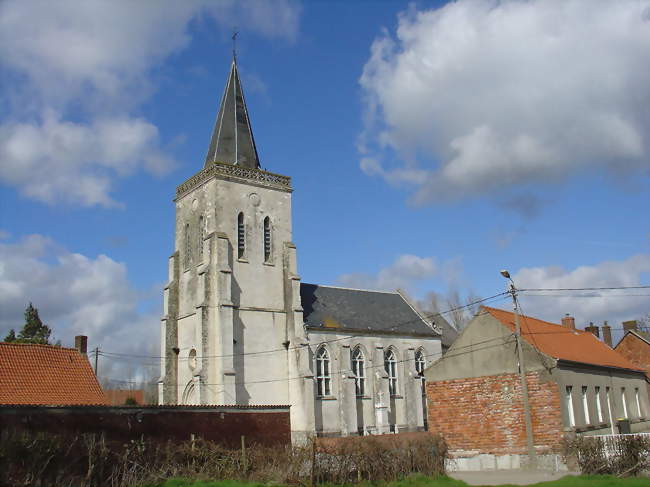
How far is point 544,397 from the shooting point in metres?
22.6

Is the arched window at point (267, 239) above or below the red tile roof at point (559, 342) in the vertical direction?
above

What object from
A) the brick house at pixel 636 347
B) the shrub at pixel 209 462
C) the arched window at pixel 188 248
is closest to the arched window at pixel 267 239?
the arched window at pixel 188 248

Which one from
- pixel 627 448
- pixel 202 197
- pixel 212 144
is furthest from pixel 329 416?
pixel 627 448

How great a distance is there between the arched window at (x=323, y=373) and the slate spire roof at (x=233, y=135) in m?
12.9

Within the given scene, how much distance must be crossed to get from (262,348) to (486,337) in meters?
16.9

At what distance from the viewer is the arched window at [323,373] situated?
132 feet

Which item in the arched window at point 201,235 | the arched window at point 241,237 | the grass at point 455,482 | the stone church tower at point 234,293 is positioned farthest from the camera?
the arched window at point 201,235

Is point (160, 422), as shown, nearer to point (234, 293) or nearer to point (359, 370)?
point (234, 293)

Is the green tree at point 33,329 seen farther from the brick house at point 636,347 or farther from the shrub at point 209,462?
the brick house at point 636,347

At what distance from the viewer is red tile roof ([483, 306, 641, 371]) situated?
80.1ft

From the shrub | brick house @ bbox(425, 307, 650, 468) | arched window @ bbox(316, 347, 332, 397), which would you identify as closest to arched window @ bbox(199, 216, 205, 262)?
arched window @ bbox(316, 347, 332, 397)

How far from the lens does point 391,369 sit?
4472cm

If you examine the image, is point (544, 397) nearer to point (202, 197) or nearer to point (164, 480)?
point (164, 480)

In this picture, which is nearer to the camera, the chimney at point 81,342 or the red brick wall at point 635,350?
the chimney at point 81,342
